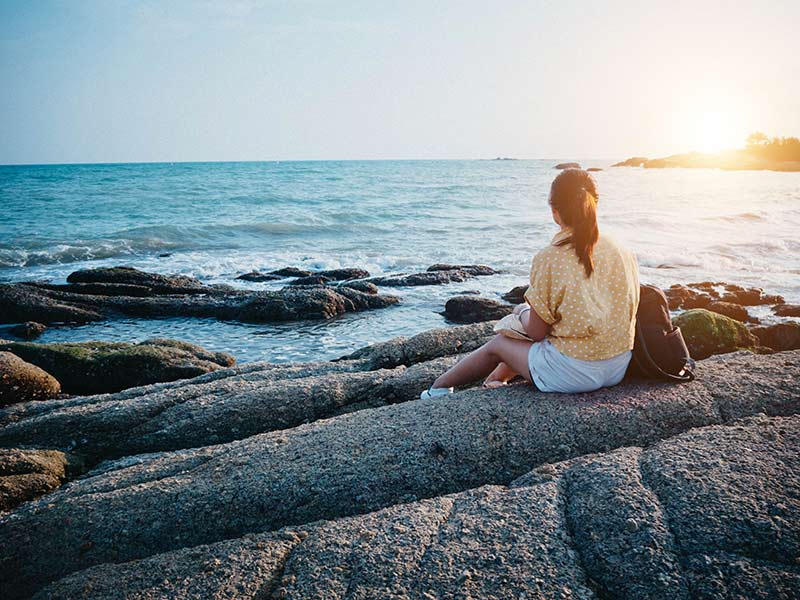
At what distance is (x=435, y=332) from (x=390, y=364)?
960 mm

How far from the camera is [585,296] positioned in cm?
451

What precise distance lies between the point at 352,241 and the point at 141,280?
43.0 ft

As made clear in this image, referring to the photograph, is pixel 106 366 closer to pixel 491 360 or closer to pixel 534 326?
pixel 491 360

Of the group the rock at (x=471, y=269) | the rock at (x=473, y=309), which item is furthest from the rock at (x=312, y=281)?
the rock at (x=473, y=309)

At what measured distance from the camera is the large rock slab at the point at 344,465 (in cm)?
378

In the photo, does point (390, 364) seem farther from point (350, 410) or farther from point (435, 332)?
point (350, 410)

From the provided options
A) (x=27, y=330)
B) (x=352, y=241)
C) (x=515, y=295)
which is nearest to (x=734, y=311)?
(x=515, y=295)

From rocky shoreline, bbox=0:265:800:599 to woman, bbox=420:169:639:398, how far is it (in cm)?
24

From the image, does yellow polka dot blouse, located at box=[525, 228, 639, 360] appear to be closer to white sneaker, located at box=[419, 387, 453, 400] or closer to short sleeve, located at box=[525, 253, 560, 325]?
short sleeve, located at box=[525, 253, 560, 325]

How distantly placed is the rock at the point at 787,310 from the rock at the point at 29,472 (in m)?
14.6

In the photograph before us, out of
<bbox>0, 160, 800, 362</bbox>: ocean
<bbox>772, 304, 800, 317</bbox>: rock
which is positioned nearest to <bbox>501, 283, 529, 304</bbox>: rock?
<bbox>0, 160, 800, 362</bbox>: ocean

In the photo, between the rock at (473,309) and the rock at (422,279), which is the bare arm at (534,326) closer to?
the rock at (473,309)

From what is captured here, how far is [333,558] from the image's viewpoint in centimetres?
312

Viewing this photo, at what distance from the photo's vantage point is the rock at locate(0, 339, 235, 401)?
8.79m
